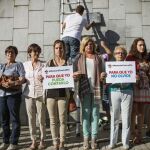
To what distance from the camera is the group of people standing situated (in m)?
6.65

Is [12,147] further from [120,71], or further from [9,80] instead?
[120,71]

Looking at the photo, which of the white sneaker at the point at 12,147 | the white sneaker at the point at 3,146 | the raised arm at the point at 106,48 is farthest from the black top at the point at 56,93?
the raised arm at the point at 106,48

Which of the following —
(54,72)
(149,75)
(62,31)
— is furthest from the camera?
(62,31)

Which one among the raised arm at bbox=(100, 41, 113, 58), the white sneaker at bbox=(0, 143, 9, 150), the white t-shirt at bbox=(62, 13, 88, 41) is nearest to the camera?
the white sneaker at bbox=(0, 143, 9, 150)

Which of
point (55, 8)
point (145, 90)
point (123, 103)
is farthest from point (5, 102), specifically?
point (55, 8)

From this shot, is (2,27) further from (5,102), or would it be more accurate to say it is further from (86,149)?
(86,149)

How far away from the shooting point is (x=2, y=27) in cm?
929

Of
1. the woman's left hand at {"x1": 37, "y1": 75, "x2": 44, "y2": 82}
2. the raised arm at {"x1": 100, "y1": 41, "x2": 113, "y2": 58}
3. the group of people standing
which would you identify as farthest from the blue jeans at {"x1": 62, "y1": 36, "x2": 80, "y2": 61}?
the woman's left hand at {"x1": 37, "y1": 75, "x2": 44, "y2": 82}

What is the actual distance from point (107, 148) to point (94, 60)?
5.02 ft

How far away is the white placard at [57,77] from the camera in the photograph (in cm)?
660

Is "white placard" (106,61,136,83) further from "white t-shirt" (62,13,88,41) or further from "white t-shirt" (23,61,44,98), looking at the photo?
"white t-shirt" (62,13,88,41)

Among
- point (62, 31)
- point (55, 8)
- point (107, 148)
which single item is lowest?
point (107, 148)

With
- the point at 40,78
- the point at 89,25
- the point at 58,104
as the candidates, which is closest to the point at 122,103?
the point at 58,104

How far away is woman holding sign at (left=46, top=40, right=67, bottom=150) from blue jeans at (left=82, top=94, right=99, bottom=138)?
1.17ft
